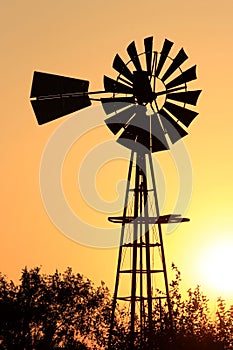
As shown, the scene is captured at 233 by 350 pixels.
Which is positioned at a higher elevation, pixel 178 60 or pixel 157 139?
pixel 178 60

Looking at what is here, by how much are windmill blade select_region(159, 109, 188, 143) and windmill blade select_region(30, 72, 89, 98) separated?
309 cm

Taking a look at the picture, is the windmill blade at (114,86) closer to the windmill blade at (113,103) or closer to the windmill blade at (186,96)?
the windmill blade at (113,103)

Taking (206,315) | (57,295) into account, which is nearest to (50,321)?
(57,295)

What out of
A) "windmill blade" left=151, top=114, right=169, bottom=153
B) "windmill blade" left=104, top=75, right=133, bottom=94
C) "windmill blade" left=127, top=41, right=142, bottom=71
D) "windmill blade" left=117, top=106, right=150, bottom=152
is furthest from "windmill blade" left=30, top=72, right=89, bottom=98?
"windmill blade" left=151, top=114, right=169, bottom=153

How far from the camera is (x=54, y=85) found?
127ft

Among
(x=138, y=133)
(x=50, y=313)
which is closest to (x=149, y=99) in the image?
(x=138, y=133)

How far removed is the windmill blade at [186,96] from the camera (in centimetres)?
3831

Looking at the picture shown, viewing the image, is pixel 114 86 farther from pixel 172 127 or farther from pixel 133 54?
pixel 172 127

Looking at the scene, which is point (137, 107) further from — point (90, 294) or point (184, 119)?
point (90, 294)

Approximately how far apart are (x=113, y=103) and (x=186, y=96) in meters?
3.00

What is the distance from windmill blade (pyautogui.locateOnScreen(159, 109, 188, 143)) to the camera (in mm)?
37844

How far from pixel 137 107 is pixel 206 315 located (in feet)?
26.6

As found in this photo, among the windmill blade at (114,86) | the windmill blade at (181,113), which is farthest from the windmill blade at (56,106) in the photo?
the windmill blade at (181,113)

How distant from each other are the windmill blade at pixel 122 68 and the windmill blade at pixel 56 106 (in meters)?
1.56
